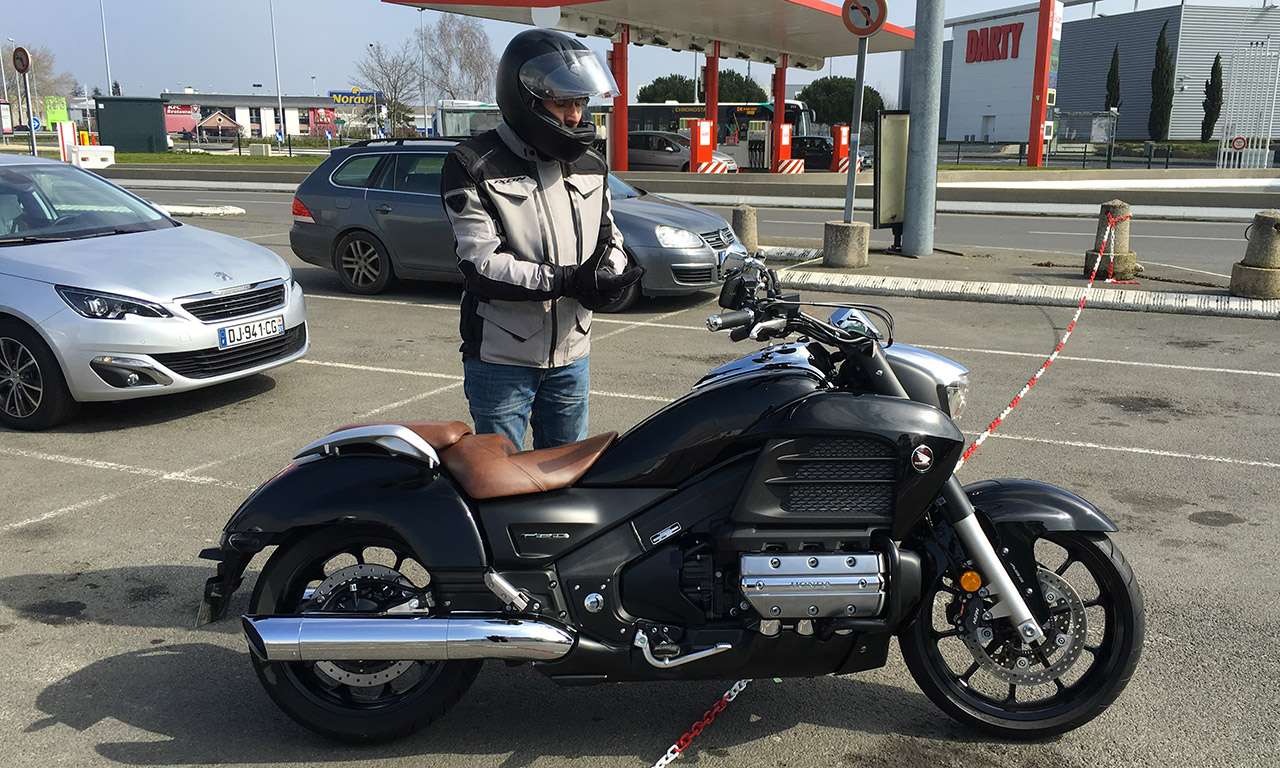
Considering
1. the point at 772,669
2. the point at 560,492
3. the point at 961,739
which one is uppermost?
the point at 560,492

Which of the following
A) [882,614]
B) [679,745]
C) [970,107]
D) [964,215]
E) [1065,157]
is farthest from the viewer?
[970,107]

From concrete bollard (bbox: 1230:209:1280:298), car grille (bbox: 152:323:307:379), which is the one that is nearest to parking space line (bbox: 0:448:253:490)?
car grille (bbox: 152:323:307:379)

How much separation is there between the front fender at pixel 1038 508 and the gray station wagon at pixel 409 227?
279 inches

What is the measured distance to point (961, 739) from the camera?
3.12 metres

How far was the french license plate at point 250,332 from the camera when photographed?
6422mm

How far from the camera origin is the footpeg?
2.85 m

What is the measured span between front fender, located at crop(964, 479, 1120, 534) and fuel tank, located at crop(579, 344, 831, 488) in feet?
2.09

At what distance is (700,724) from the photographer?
10.5 ft

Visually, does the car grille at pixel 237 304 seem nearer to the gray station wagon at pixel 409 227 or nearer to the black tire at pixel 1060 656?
the gray station wagon at pixel 409 227

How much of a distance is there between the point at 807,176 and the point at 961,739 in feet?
Answer: 83.7

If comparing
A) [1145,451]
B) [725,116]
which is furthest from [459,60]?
[1145,451]

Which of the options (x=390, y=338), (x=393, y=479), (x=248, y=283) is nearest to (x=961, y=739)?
(x=393, y=479)

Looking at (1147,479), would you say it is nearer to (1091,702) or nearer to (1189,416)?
(1189,416)

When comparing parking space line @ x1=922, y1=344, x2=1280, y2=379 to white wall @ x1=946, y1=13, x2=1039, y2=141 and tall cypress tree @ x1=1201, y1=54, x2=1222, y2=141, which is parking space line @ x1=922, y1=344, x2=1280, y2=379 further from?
white wall @ x1=946, y1=13, x2=1039, y2=141
